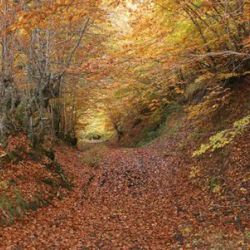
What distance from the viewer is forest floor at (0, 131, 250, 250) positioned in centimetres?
849

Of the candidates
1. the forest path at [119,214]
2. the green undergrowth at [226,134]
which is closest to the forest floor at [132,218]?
the forest path at [119,214]

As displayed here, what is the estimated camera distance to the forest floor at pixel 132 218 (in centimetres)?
849

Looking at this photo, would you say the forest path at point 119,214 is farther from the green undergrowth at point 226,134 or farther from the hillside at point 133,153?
the green undergrowth at point 226,134

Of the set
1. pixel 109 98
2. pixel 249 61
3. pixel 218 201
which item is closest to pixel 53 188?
pixel 218 201

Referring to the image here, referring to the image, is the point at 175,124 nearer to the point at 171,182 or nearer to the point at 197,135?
the point at 197,135

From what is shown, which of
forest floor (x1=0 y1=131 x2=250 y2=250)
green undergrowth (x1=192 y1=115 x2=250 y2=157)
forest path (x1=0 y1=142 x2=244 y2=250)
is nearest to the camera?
forest floor (x1=0 y1=131 x2=250 y2=250)

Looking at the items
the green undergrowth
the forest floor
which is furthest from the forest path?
the green undergrowth

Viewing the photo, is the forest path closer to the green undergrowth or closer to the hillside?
the hillside

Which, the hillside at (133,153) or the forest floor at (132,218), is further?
the hillside at (133,153)

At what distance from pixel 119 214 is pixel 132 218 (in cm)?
57

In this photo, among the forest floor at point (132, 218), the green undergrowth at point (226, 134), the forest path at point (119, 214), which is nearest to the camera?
the forest floor at point (132, 218)

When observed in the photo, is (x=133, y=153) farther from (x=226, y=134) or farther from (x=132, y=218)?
(x=226, y=134)

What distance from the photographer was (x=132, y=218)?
34.7 ft

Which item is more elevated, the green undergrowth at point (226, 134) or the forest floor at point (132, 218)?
the green undergrowth at point (226, 134)
